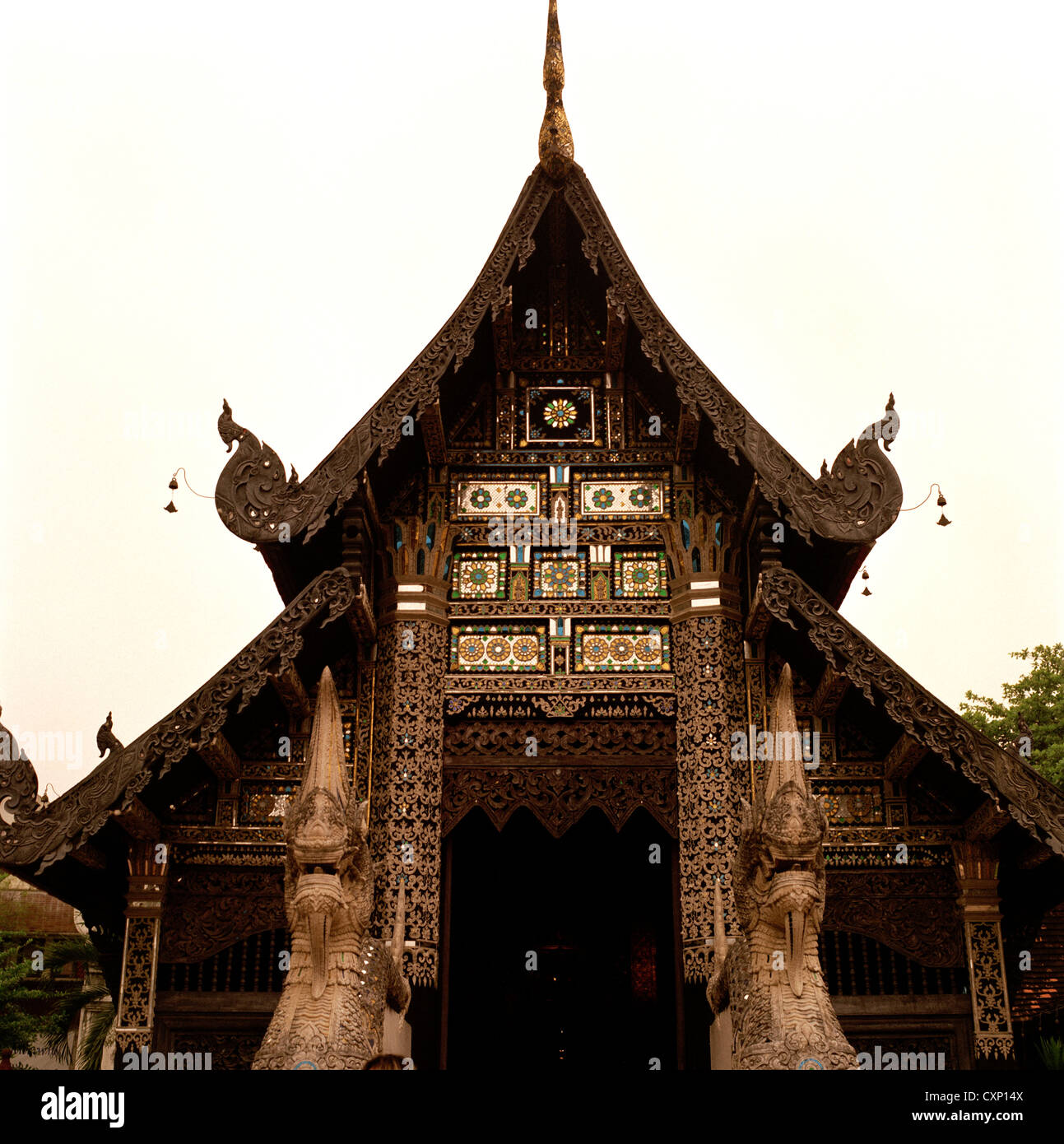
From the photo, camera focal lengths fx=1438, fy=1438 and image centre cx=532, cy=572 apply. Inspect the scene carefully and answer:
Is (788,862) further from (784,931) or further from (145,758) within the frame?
(145,758)

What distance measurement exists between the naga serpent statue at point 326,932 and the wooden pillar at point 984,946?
179 inches

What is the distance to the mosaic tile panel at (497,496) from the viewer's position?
11.9 meters

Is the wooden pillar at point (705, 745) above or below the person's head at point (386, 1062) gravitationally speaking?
above

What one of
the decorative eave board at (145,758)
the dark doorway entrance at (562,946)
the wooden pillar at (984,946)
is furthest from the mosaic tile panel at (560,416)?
the wooden pillar at (984,946)

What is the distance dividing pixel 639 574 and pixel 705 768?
175cm

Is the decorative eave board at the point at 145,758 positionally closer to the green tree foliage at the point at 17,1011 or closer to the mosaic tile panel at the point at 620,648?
the mosaic tile panel at the point at 620,648

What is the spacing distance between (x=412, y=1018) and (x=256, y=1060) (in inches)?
97.0

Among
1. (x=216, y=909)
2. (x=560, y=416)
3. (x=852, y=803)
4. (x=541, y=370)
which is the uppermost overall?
(x=541, y=370)

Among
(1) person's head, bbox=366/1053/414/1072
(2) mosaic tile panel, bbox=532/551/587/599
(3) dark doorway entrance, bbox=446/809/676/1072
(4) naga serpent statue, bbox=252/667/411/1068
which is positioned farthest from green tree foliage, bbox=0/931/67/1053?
(1) person's head, bbox=366/1053/414/1072

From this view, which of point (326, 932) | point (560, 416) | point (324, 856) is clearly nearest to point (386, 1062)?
point (326, 932)

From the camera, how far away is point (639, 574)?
11625 millimetres
